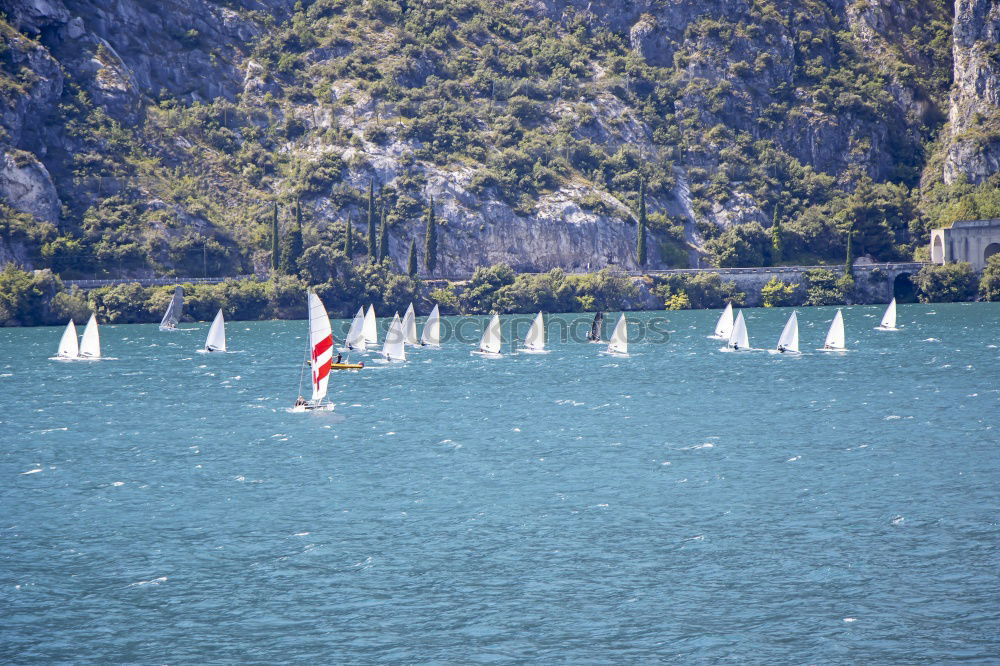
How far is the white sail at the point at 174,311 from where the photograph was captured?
485ft

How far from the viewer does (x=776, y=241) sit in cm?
19475

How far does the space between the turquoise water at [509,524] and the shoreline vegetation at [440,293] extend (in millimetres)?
73989

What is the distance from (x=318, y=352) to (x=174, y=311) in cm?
8411

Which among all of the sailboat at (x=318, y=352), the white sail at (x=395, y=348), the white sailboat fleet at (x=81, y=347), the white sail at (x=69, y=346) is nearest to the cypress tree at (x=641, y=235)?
the white sail at (x=395, y=348)

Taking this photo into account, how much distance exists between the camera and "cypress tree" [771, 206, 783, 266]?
194375 millimetres

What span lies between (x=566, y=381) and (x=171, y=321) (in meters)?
Answer: 71.6

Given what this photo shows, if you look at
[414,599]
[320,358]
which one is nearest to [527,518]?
[414,599]

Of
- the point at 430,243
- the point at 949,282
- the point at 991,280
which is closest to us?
the point at 991,280

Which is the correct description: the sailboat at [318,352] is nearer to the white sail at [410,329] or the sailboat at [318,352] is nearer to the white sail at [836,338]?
the white sail at [410,329]

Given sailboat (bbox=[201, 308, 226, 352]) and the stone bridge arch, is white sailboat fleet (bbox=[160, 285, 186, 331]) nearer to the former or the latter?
sailboat (bbox=[201, 308, 226, 352])

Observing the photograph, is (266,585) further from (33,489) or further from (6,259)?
(6,259)

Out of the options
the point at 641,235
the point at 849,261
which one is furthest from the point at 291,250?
the point at 849,261

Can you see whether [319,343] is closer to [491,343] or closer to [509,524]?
[509,524]

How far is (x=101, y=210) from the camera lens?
17712 cm
